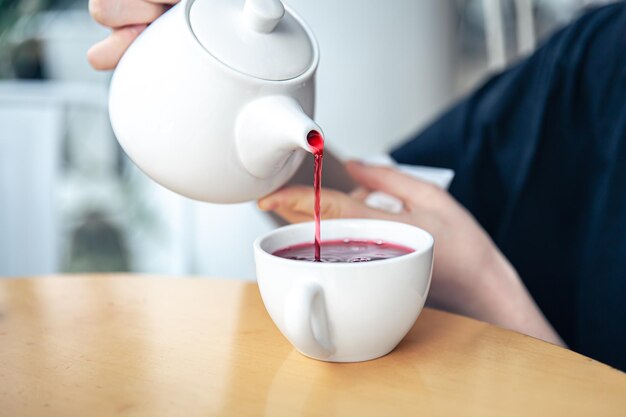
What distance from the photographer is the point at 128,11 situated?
61cm

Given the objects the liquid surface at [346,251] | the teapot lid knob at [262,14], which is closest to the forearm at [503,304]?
the liquid surface at [346,251]

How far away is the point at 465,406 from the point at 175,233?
1802 millimetres

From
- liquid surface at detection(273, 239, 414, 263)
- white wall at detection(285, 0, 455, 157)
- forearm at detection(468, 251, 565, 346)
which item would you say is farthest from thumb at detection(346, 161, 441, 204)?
white wall at detection(285, 0, 455, 157)

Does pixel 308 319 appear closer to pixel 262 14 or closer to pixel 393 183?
pixel 262 14

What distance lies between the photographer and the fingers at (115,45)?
631 millimetres

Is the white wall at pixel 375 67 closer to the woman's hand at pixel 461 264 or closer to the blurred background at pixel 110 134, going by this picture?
the blurred background at pixel 110 134

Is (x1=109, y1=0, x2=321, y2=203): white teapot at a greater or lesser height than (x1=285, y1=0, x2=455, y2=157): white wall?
greater

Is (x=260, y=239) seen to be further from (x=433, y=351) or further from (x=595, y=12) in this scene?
(x=595, y=12)

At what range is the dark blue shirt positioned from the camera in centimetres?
98

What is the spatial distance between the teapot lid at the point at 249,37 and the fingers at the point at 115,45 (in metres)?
0.11

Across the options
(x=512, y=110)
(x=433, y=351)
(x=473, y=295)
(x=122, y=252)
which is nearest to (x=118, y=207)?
(x=122, y=252)

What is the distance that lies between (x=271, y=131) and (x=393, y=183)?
0.26 metres

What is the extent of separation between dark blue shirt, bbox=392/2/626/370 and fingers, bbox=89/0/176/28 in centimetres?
57

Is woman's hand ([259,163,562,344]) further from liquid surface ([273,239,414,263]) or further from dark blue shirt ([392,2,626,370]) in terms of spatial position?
dark blue shirt ([392,2,626,370])
